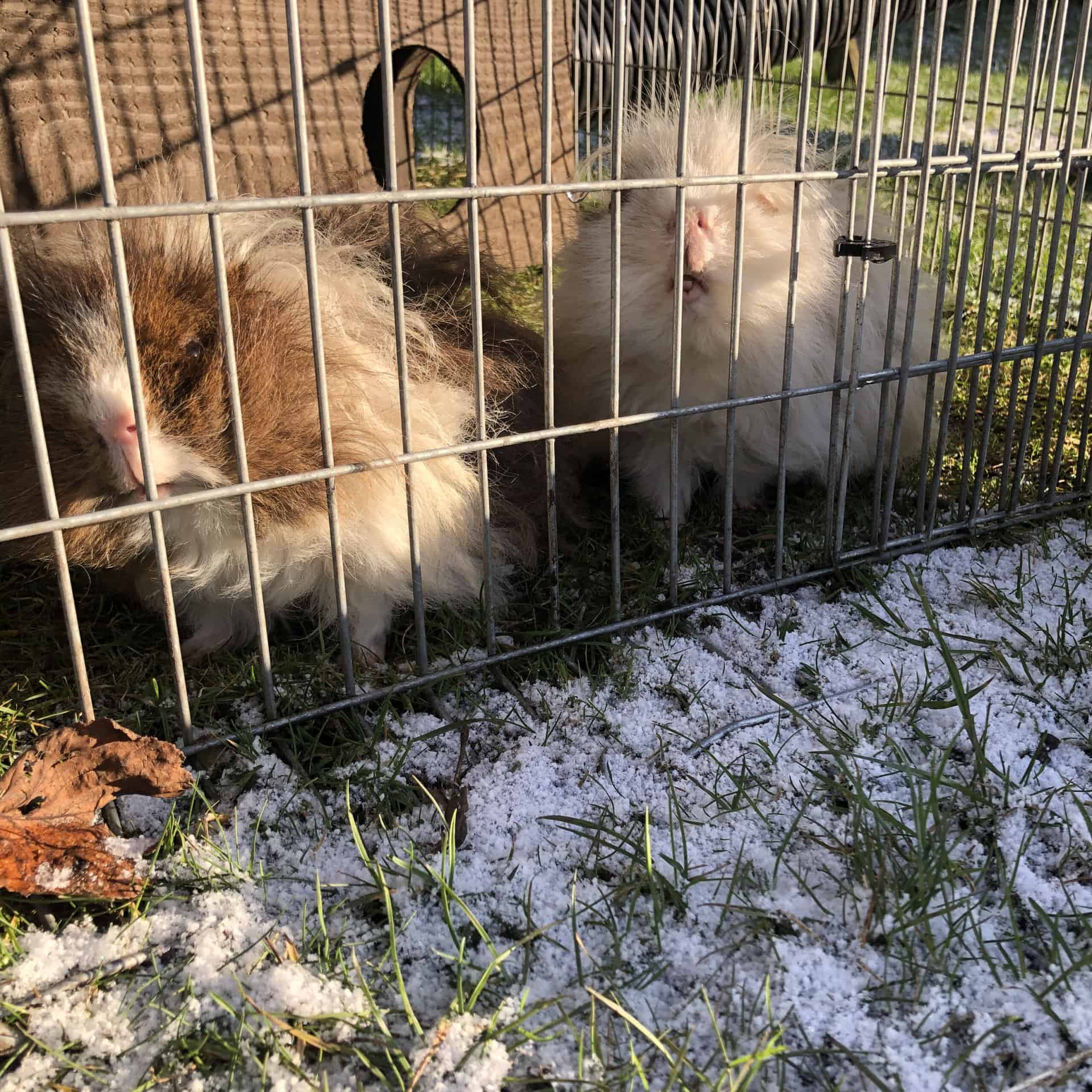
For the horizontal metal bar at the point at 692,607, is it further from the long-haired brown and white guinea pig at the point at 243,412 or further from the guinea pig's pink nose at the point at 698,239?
the guinea pig's pink nose at the point at 698,239

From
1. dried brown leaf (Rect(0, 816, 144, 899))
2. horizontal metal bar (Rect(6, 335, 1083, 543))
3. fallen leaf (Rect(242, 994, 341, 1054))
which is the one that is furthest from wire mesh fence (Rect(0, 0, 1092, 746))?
fallen leaf (Rect(242, 994, 341, 1054))

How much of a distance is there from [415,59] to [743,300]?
2140mm

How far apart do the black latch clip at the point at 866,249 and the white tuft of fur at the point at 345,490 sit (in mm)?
723

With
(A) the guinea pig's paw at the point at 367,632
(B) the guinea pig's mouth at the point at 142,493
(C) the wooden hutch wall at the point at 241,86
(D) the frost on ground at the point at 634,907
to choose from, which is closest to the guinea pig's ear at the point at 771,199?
(C) the wooden hutch wall at the point at 241,86

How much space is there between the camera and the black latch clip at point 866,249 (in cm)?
182

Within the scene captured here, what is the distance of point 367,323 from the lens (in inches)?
66.7

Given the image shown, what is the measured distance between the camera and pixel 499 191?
1460mm

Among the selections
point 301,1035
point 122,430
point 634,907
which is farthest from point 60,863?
point 634,907

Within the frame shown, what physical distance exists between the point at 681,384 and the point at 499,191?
0.75 m

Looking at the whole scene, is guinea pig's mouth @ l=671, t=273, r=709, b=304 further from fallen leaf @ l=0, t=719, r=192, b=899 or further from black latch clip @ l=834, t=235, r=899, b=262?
fallen leaf @ l=0, t=719, r=192, b=899

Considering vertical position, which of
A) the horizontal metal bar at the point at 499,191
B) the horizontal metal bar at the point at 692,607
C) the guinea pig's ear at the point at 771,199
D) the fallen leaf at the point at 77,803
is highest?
the horizontal metal bar at the point at 499,191

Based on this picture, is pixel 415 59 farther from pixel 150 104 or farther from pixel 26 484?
pixel 26 484

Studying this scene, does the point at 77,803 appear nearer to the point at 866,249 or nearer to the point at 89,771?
the point at 89,771

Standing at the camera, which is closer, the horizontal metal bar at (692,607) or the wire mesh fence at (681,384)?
the wire mesh fence at (681,384)
